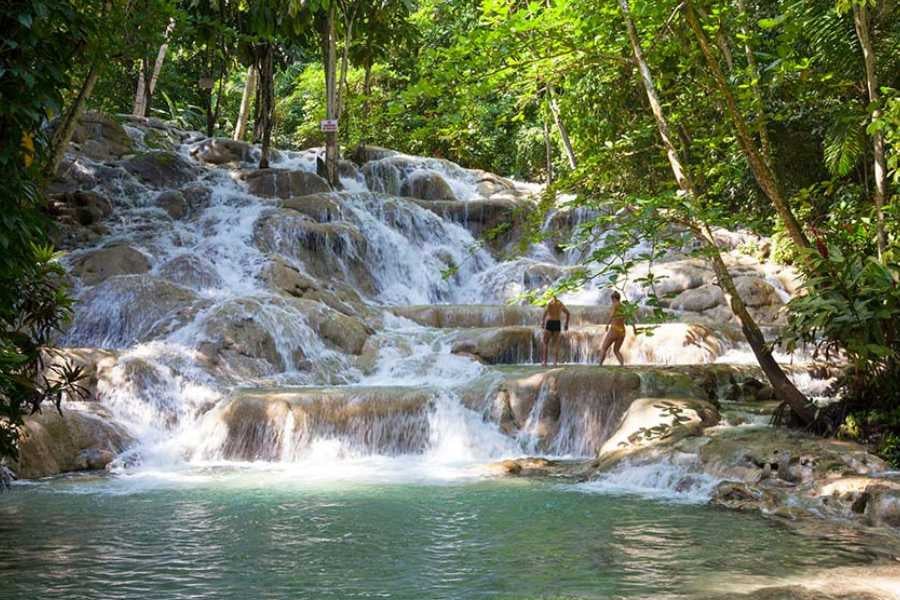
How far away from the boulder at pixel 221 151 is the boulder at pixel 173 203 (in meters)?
4.19

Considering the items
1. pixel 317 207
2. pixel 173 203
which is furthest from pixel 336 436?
pixel 173 203

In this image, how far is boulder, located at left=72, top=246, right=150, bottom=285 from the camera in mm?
16094

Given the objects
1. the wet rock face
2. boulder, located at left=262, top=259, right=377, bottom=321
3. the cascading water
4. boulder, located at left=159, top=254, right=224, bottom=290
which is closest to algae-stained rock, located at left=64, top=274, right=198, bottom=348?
the cascading water

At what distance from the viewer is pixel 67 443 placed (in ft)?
35.0

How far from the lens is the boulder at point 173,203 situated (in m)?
20.8

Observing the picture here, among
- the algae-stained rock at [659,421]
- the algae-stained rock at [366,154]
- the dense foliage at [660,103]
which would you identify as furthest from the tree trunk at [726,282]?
the algae-stained rock at [366,154]

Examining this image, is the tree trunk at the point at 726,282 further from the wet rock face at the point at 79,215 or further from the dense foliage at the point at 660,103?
the wet rock face at the point at 79,215

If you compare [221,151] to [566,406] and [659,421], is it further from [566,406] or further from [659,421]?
[659,421]

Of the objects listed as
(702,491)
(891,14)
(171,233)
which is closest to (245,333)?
(171,233)

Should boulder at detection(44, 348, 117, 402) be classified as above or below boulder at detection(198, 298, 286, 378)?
below

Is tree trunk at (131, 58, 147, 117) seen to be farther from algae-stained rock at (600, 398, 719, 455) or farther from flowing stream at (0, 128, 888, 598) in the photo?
algae-stained rock at (600, 398, 719, 455)

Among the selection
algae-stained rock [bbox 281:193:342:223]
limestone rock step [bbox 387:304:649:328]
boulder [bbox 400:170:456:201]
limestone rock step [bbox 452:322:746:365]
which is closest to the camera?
limestone rock step [bbox 452:322:746:365]

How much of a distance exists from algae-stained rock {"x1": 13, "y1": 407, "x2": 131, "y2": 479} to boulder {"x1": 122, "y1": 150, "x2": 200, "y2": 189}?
12104 millimetres

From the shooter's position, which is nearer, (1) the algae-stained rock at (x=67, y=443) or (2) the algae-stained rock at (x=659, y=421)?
(2) the algae-stained rock at (x=659, y=421)
